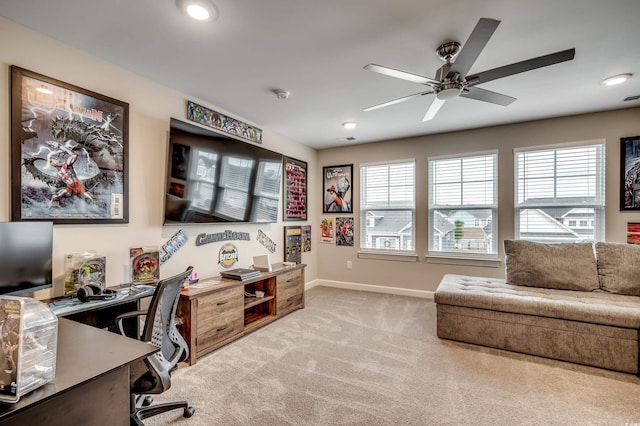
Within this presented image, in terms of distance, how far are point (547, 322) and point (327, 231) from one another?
3.35 meters

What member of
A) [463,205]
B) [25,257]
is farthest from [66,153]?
[463,205]

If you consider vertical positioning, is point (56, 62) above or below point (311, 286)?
above

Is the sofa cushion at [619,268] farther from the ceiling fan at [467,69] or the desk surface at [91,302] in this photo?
the desk surface at [91,302]

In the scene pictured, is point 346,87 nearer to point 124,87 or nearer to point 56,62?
point 124,87

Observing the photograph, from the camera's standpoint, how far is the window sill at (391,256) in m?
4.51

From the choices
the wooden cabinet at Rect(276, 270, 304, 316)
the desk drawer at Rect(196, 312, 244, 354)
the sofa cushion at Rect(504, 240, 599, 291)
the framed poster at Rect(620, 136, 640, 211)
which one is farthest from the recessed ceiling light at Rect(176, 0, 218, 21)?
the framed poster at Rect(620, 136, 640, 211)

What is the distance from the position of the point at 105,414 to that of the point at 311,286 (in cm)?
418

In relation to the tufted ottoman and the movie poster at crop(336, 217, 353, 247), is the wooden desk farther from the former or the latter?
the movie poster at crop(336, 217, 353, 247)

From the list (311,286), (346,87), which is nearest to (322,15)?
(346,87)

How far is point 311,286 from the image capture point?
512 centimetres

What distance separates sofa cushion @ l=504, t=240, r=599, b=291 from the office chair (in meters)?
3.36

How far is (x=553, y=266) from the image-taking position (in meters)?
3.05

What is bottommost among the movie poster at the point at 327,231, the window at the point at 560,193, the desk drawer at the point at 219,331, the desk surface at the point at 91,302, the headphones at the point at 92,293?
the desk drawer at the point at 219,331

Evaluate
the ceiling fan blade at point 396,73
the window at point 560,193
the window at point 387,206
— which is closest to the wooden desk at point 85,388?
the ceiling fan blade at point 396,73
